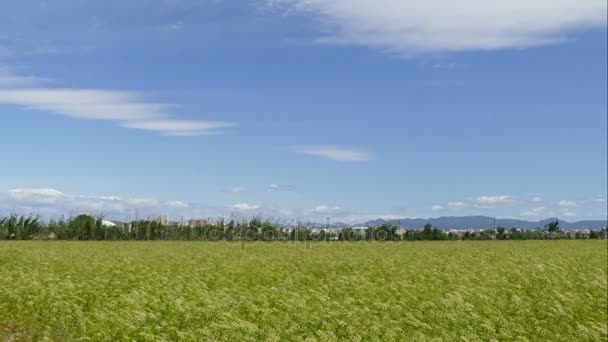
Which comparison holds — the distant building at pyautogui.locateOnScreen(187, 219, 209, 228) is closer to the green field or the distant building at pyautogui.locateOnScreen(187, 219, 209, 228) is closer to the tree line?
the tree line

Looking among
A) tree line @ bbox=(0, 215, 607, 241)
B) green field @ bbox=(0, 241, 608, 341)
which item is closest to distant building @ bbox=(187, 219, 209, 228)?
tree line @ bbox=(0, 215, 607, 241)

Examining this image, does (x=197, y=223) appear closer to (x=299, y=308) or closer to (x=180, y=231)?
(x=180, y=231)

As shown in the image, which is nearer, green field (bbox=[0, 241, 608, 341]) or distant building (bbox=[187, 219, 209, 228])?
green field (bbox=[0, 241, 608, 341])

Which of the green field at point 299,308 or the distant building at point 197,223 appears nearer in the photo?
the green field at point 299,308

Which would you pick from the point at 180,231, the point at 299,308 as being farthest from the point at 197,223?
the point at 299,308

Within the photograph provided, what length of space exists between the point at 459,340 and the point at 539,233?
8194cm

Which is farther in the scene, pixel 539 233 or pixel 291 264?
pixel 539 233

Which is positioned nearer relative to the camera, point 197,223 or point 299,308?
point 299,308

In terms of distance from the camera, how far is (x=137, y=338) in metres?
13.0

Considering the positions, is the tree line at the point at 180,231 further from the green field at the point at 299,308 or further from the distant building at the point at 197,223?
the green field at the point at 299,308

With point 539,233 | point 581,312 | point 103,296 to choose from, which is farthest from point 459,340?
point 539,233

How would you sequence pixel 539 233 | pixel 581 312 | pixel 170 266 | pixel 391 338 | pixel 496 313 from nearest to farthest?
pixel 391 338
pixel 496 313
pixel 581 312
pixel 170 266
pixel 539 233

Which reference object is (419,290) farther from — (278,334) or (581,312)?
(278,334)

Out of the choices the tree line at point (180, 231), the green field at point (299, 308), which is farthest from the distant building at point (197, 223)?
the green field at point (299, 308)
